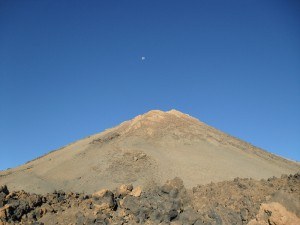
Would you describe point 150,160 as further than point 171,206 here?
Yes

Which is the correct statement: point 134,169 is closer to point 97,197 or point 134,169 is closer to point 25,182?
point 25,182

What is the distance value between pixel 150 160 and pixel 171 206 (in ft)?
80.5

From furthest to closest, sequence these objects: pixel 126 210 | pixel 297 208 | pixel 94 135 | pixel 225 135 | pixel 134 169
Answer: pixel 94 135 → pixel 225 135 → pixel 134 169 → pixel 126 210 → pixel 297 208

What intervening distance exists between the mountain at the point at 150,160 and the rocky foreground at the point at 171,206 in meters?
16.2

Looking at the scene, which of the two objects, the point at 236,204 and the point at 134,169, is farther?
the point at 134,169

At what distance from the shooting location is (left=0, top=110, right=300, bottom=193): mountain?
36.5 metres

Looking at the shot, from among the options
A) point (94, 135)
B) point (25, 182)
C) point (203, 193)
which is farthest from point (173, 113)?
point (203, 193)

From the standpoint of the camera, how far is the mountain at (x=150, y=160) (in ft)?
120

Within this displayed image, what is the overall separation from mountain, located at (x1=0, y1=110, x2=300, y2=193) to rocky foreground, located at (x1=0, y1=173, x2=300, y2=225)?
637 inches

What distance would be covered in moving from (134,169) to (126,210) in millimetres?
23122

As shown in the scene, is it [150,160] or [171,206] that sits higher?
[150,160]

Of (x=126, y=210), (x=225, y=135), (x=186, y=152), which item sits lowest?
(x=126, y=210)

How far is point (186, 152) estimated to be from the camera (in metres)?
41.9

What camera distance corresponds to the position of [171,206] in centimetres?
1479
